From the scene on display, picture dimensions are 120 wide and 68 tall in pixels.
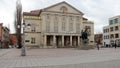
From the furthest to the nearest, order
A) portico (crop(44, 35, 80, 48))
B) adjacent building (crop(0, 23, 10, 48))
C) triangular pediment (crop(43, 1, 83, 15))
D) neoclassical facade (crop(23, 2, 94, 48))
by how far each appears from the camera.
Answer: adjacent building (crop(0, 23, 10, 48)) < triangular pediment (crop(43, 1, 83, 15)) < portico (crop(44, 35, 80, 48)) < neoclassical facade (crop(23, 2, 94, 48))

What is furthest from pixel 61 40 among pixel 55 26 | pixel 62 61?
pixel 62 61

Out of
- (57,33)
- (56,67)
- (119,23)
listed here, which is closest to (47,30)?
(57,33)

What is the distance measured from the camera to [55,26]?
87.6 m

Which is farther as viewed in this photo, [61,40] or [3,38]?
[3,38]

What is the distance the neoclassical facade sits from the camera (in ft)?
282

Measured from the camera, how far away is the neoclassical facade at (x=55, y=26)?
3386 inches

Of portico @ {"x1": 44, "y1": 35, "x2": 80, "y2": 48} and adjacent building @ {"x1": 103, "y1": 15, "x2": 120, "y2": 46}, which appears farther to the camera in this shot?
adjacent building @ {"x1": 103, "y1": 15, "x2": 120, "y2": 46}

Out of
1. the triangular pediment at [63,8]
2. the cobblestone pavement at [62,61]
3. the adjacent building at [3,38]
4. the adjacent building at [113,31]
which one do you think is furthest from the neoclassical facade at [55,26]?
the cobblestone pavement at [62,61]

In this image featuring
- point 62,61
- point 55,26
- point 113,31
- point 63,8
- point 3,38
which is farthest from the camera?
point 113,31

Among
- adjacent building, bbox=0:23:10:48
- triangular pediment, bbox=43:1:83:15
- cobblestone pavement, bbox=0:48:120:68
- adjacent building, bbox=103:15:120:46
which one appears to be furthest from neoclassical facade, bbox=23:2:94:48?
cobblestone pavement, bbox=0:48:120:68

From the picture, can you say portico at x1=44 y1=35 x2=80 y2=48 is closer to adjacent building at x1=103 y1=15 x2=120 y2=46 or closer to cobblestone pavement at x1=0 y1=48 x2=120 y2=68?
adjacent building at x1=103 y1=15 x2=120 y2=46

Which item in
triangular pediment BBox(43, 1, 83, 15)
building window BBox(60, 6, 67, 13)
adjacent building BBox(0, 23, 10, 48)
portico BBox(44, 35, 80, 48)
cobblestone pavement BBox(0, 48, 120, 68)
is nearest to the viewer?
cobblestone pavement BBox(0, 48, 120, 68)

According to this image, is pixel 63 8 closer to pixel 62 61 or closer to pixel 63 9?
pixel 63 9

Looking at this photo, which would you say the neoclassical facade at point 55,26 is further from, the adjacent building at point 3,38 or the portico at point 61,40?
the adjacent building at point 3,38
